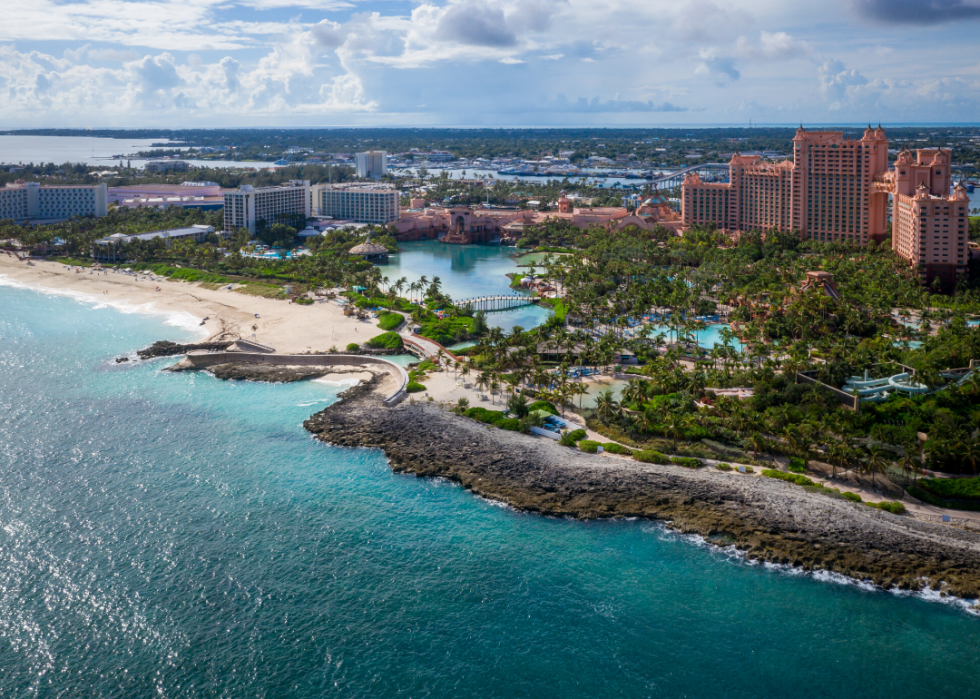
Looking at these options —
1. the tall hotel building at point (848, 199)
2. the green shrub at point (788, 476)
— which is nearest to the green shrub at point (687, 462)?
the green shrub at point (788, 476)

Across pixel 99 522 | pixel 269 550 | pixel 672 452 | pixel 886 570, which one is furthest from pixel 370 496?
pixel 886 570

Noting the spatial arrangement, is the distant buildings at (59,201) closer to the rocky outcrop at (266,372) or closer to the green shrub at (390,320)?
the green shrub at (390,320)

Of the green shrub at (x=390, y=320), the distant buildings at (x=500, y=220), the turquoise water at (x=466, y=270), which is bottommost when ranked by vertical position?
the green shrub at (x=390, y=320)

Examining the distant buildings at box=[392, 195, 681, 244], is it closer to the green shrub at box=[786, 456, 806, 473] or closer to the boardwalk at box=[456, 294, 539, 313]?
the boardwalk at box=[456, 294, 539, 313]

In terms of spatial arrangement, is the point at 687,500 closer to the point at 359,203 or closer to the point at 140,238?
the point at 140,238

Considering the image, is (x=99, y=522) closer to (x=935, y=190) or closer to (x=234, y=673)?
(x=234, y=673)

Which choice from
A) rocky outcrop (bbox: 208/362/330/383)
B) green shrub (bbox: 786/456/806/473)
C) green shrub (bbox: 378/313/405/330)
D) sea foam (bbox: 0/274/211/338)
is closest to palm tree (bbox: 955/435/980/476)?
green shrub (bbox: 786/456/806/473)

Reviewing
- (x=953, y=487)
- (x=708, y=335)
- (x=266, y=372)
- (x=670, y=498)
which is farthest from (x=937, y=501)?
(x=266, y=372)
